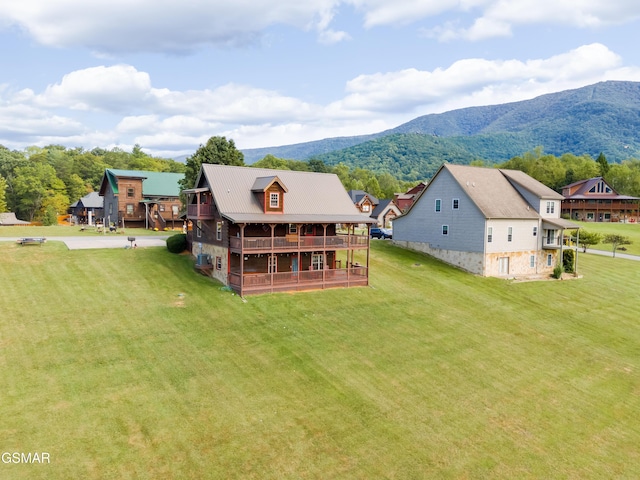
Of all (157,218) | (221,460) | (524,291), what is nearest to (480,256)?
(524,291)

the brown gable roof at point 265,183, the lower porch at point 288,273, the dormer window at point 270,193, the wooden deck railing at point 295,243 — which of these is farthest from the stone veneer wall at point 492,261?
the brown gable roof at point 265,183

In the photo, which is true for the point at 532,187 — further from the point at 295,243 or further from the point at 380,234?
the point at 295,243

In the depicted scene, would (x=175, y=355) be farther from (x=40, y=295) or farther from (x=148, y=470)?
(x=40, y=295)

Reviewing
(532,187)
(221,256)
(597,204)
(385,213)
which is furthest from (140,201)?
(597,204)

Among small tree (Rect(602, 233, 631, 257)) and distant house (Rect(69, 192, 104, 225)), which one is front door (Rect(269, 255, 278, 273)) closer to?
small tree (Rect(602, 233, 631, 257))

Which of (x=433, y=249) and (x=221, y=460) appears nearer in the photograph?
(x=221, y=460)

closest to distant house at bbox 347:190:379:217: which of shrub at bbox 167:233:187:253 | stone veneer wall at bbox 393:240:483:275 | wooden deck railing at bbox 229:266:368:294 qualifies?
stone veneer wall at bbox 393:240:483:275

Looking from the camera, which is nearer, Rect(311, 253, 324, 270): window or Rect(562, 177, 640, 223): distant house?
Rect(311, 253, 324, 270): window
